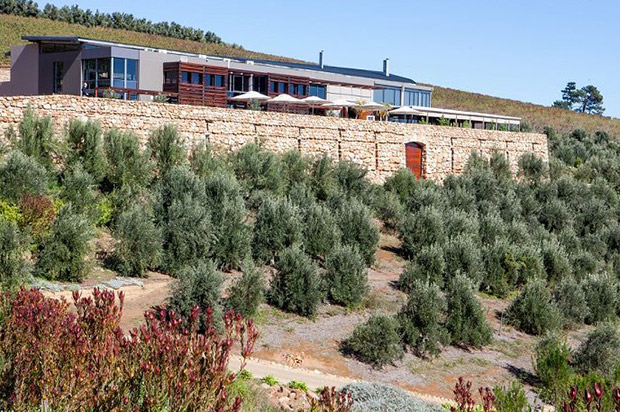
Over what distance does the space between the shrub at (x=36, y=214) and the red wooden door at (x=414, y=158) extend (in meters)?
20.7

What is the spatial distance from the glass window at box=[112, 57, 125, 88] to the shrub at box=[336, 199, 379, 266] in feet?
46.5

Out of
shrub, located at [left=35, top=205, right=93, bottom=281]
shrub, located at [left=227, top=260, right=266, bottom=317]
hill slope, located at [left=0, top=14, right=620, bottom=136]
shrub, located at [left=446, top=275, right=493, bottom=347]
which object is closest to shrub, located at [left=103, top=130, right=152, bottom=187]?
shrub, located at [left=35, top=205, right=93, bottom=281]

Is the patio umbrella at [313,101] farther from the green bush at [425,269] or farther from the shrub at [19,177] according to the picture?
the shrub at [19,177]

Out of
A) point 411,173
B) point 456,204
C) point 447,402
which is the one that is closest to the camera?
point 447,402

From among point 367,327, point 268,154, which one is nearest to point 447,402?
point 367,327

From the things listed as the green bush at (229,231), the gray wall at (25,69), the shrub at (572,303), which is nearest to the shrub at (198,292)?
the green bush at (229,231)

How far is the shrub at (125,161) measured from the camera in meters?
23.2

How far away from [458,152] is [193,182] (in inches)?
757

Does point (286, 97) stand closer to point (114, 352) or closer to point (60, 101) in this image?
point (60, 101)

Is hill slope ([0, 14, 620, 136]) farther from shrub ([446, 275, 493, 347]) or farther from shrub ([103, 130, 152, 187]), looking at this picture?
shrub ([446, 275, 493, 347])

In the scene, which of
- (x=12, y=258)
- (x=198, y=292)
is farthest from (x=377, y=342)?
(x=12, y=258)

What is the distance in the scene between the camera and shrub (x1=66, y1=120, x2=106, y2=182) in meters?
22.9

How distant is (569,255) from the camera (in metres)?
27.2

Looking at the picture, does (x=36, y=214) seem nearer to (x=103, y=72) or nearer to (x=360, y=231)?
(x=360, y=231)
